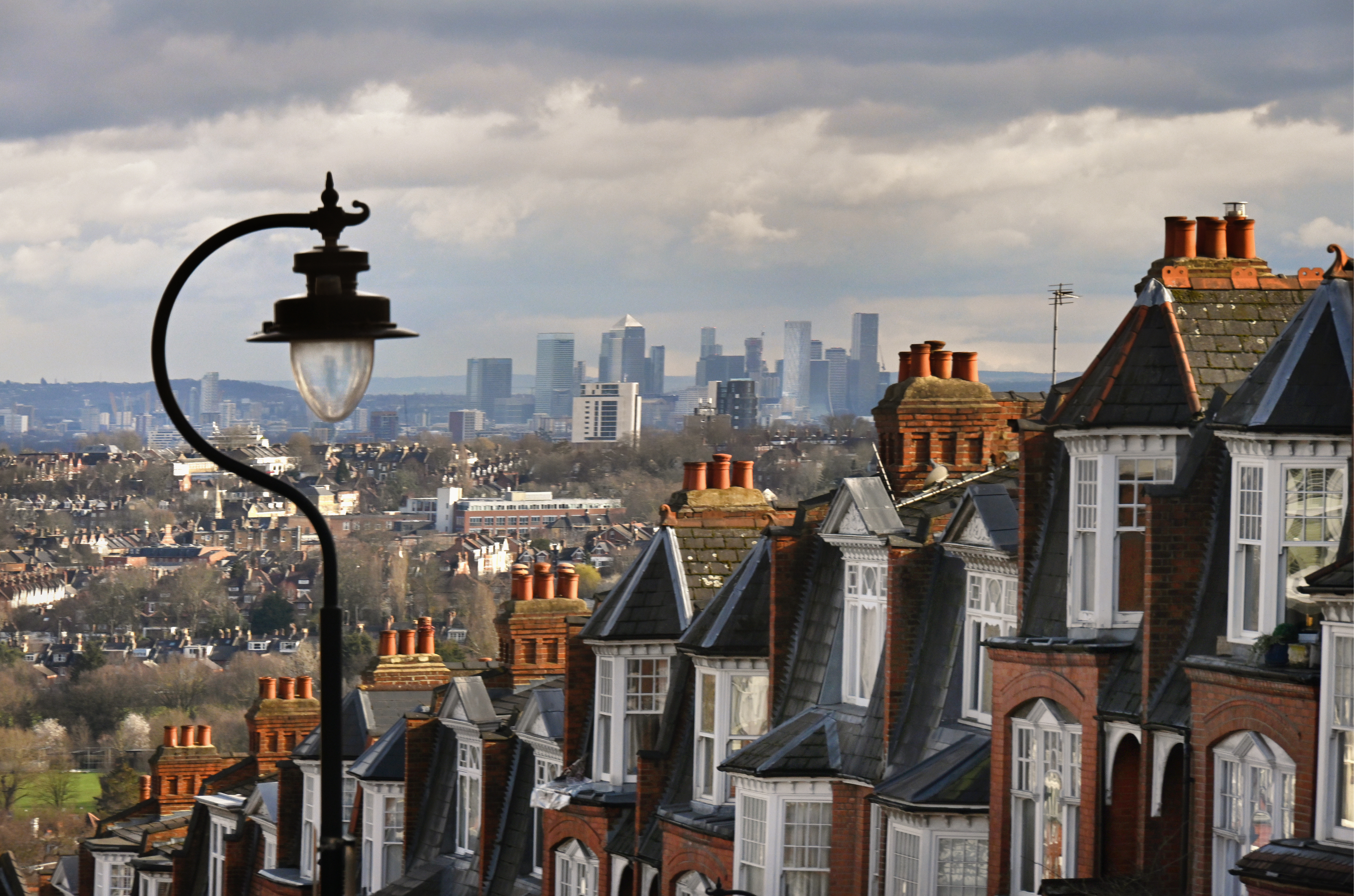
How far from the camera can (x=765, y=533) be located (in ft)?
98.2

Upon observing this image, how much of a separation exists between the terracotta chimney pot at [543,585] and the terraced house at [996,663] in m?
4.25

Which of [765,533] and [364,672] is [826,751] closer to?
[765,533]

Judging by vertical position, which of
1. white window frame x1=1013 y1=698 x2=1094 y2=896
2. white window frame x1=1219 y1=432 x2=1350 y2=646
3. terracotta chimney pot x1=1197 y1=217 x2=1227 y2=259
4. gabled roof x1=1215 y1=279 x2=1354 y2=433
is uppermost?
terracotta chimney pot x1=1197 y1=217 x2=1227 y2=259

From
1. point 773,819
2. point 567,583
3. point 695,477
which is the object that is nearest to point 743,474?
point 695,477

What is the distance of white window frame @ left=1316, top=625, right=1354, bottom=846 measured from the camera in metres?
18.0

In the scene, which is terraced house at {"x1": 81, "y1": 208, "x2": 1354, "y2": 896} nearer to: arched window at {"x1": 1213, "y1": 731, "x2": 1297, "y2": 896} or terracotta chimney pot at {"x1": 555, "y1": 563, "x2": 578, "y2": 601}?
arched window at {"x1": 1213, "y1": 731, "x2": 1297, "y2": 896}

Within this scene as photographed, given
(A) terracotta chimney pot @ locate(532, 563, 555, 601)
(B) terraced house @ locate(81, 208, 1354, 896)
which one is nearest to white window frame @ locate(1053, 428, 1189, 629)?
(B) terraced house @ locate(81, 208, 1354, 896)

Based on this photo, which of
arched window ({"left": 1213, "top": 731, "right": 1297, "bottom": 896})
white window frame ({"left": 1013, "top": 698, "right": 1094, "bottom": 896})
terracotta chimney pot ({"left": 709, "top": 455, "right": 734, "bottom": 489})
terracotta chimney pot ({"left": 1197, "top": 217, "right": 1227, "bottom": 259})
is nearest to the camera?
arched window ({"left": 1213, "top": 731, "right": 1297, "bottom": 896})

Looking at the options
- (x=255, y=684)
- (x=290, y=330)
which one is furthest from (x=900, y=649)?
(x=255, y=684)

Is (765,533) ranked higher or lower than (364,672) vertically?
higher

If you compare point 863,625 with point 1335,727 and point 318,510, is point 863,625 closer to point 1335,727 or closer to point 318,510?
point 1335,727

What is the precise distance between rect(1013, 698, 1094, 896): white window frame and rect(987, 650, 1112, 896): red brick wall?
0.24ft

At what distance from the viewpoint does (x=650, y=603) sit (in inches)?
1288

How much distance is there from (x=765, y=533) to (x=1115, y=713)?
9235mm
